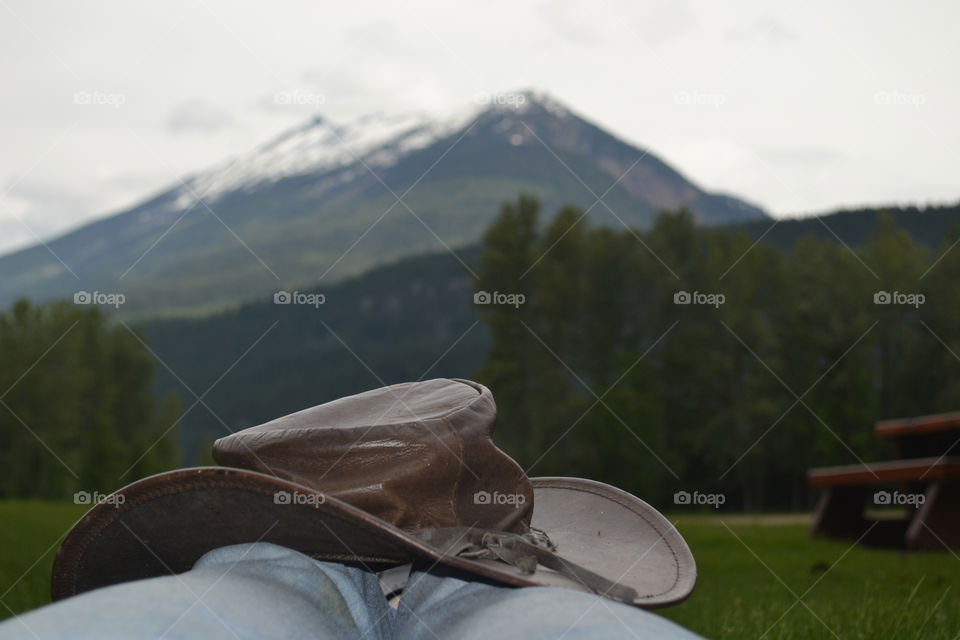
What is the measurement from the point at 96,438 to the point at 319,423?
168 feet

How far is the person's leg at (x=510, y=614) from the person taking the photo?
1.69m

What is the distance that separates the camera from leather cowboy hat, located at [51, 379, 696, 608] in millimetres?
2066

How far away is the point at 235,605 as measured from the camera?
1.78 m

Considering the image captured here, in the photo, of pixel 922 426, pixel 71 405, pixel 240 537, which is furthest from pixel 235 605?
pixel 71 405

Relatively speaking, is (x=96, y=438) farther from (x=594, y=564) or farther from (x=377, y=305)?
(x=377, y=305)

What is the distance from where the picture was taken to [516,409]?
125ft

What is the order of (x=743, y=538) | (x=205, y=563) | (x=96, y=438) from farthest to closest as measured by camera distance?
(x=96, y=438), (x=743, y=538), (x=205, y=563)

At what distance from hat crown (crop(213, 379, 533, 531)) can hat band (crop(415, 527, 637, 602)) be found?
87 mm

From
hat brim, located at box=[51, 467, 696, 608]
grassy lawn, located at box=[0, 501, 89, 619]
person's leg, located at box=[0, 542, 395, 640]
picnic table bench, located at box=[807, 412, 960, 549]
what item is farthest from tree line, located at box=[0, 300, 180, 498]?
person's leg, located at box=[0, 542, 395, 640]

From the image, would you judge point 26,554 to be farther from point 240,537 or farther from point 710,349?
point 710,349

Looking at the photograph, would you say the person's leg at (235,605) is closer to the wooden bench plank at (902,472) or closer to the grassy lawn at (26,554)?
the grassy lawn at (26,554)

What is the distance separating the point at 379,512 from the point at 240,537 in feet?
1.12

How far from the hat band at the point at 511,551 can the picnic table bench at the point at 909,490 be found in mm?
8147

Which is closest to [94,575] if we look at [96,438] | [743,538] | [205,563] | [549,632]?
[205,563]
